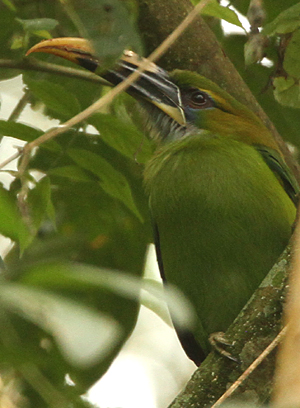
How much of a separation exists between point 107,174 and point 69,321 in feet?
5.98

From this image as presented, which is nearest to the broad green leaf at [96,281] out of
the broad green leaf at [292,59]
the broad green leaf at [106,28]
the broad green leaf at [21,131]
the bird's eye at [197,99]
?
the broad green leaf at [106,28]

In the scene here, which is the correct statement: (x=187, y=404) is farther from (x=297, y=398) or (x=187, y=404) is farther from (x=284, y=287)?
(x=297, y=398)

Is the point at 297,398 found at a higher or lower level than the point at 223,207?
higher

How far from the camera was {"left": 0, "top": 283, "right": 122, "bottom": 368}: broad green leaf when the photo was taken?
1314 mm

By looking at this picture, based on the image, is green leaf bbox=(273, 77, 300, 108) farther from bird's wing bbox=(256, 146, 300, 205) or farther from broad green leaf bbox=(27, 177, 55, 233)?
broad green leaf bbox=(27, 177, 55, 233)

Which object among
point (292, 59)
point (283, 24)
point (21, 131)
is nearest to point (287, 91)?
point (292, 59)

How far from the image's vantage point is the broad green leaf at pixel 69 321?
1314mm

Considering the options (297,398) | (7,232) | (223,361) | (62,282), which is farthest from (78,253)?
(297,398)

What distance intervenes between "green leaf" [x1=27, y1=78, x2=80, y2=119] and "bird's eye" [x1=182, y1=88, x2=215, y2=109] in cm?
88

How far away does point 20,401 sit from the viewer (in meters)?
3.33

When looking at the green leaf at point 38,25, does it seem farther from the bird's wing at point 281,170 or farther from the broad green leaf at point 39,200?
the bird's wing at point 281,170

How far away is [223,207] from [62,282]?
2.00m

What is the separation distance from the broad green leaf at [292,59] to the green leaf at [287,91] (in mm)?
49

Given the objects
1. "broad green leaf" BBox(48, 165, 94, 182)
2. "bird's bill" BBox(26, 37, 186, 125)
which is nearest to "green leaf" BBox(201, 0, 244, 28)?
"bird's bill" BBox(26, 37, 186, 125)
